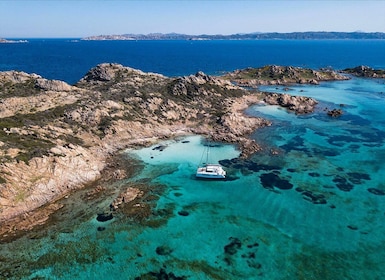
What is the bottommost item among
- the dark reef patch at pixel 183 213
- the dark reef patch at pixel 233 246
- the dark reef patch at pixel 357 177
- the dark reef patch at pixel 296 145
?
the dark reef patch at pixel 183 213

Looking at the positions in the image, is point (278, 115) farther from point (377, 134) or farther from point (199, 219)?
point (199, 219)

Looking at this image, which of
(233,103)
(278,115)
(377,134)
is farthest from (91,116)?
(377,134)

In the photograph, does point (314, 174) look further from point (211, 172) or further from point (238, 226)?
point (238, 226)

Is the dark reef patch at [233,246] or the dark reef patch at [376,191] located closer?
the dark reef patch at [233,246]

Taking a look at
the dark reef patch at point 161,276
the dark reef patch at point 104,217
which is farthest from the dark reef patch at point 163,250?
the dark reef patch at point 104,217

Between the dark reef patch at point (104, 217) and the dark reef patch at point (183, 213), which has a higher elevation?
the dark reef patch at point (104, 217)

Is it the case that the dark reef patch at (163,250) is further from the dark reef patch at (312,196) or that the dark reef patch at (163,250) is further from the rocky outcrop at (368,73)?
the rocky outcrop at (368,73)
